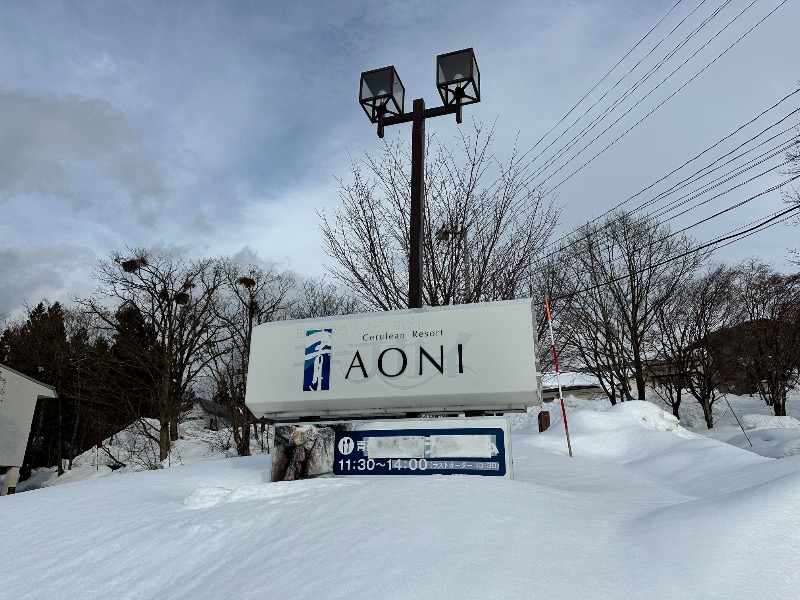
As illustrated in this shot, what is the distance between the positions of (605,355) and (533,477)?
797 inches

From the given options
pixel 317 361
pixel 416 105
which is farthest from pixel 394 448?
pixel 416 105

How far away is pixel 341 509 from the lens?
4051 mm

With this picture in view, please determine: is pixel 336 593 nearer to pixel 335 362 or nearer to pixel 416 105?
pixel 335 362

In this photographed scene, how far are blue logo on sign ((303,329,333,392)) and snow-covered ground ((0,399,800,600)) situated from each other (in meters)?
1.19

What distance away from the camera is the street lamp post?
755 cm

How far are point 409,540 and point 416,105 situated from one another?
6.66 metres

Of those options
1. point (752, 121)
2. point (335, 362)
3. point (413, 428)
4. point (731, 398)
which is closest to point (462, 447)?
point (413, 428)

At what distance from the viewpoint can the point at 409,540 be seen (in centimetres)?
327

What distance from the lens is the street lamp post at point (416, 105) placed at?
297 inches

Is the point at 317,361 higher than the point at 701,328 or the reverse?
the reverse

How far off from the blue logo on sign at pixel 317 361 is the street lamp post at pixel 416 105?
1540mm

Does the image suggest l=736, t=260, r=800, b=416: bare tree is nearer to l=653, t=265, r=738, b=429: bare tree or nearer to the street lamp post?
l=653, t=265, r=738, b=429: bare tree

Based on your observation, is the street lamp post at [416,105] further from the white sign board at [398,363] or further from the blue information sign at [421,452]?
the blue information sign at [421,452]

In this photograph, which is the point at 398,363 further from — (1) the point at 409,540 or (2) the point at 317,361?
(1) the point at 409,540
